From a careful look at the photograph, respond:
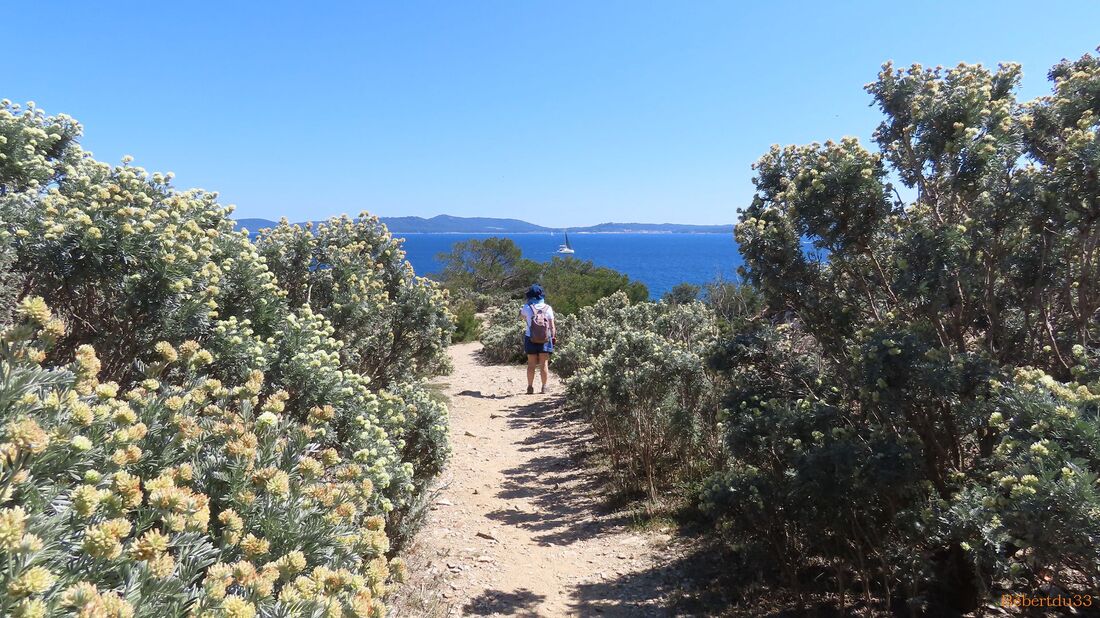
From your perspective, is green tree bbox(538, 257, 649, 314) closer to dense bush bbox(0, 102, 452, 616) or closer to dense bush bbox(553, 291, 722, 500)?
dense bush bbox(553, 291, 722, 500)

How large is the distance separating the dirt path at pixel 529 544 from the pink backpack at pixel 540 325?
227cm

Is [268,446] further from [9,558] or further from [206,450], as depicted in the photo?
[9,558]

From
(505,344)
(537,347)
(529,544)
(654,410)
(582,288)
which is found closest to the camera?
(529,544)

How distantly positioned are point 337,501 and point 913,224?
3.43 m

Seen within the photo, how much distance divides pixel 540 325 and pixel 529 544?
5.28m

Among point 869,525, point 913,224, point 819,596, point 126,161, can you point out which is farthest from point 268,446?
point 819,596

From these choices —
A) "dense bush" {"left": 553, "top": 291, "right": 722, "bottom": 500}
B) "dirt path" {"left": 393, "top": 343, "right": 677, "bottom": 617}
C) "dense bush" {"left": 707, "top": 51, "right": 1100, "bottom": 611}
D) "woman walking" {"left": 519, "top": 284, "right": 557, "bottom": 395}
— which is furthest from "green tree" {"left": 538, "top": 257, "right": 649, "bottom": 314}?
"dense bush" {"left": 707, "top": 51, "right": 1100, "bottom": 611}

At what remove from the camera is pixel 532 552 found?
5.03m

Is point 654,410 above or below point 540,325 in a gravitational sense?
below

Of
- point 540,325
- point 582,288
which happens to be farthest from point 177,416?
point 582,288

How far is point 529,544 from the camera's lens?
17.0 feet

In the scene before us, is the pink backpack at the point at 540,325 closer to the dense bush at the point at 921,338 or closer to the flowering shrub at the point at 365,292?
the flowering shrub at the point at 365,292

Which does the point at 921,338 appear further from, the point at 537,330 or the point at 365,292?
the point at 537,330

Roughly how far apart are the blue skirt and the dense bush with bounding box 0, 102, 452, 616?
533 cm
